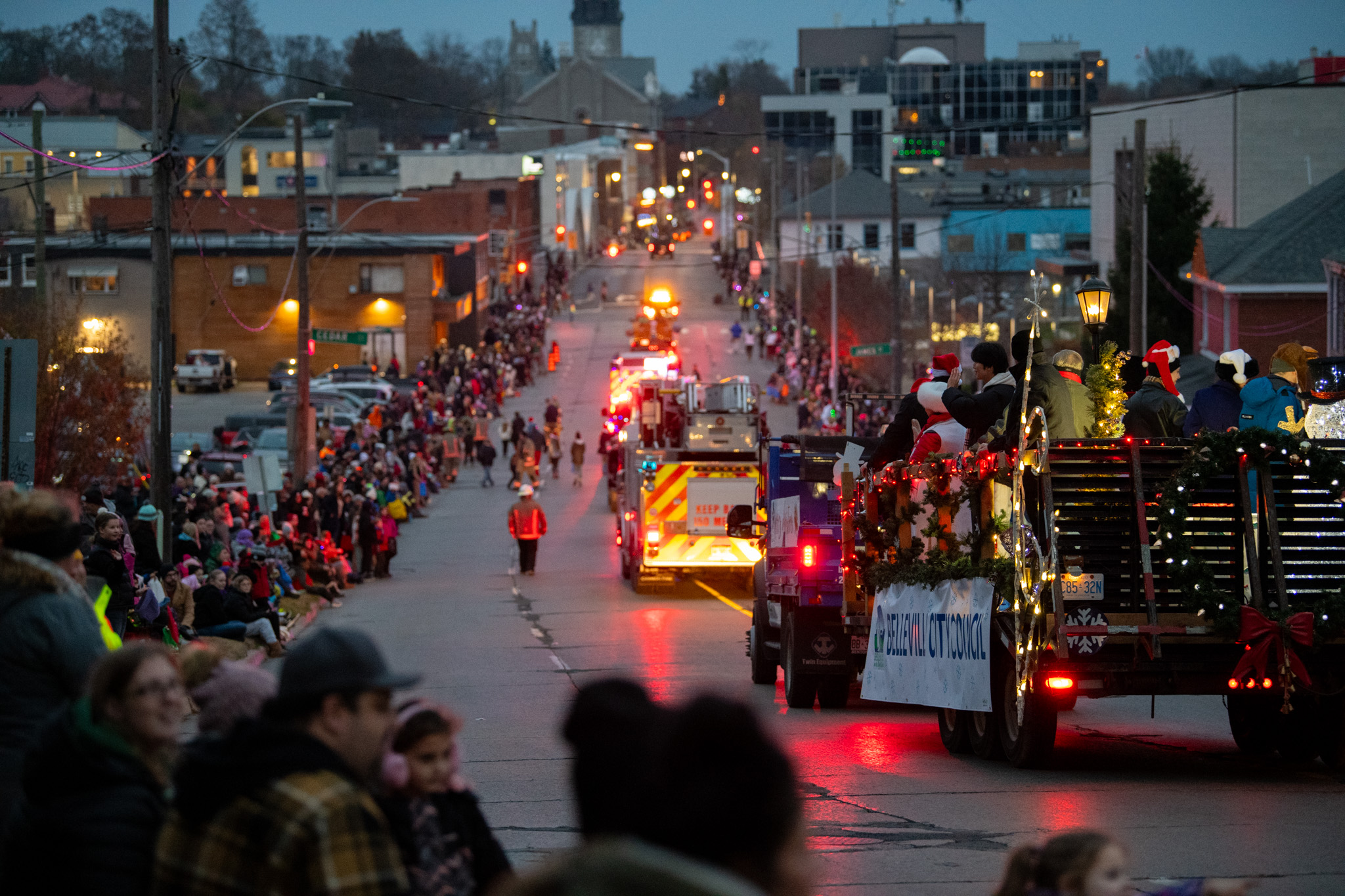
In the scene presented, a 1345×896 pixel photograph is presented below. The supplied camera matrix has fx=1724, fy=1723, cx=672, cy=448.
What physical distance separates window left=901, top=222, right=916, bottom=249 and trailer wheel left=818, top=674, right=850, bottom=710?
9169 centimetres

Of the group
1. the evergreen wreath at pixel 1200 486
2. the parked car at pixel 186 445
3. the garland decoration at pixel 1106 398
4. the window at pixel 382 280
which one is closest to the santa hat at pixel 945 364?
the garland decoration at pixel 1106 398

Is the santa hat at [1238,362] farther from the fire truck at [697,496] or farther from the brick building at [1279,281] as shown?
the brick building at [1279,281]

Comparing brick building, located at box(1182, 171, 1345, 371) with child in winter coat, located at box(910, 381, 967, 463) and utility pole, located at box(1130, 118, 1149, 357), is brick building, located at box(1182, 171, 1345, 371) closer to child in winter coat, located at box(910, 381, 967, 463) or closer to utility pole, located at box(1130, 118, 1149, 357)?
utility pole, located at box(1130, 118, 1149, 357)

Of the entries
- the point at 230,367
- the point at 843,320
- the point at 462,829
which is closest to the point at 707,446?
the point at 462,829

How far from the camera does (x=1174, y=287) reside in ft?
161

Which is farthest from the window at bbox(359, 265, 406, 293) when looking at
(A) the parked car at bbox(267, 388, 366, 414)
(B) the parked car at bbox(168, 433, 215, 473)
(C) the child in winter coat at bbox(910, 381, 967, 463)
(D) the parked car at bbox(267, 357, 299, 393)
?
(C) the child in winter coat at bbox(910, 381, 967, 463)

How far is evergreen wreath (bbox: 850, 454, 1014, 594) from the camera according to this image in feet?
42.0

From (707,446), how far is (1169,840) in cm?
1928

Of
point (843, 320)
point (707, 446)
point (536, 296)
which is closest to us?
point (707, 446)

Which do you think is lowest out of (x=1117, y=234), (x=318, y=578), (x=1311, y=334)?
(x=318, y=578)

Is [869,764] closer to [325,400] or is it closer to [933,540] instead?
[933,540]

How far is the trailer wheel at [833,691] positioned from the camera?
16.9 metres

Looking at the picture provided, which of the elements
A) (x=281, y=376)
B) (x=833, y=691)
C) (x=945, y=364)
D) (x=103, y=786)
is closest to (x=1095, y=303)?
(x=833, y=691)

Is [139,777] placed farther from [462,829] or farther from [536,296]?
[536,296]
